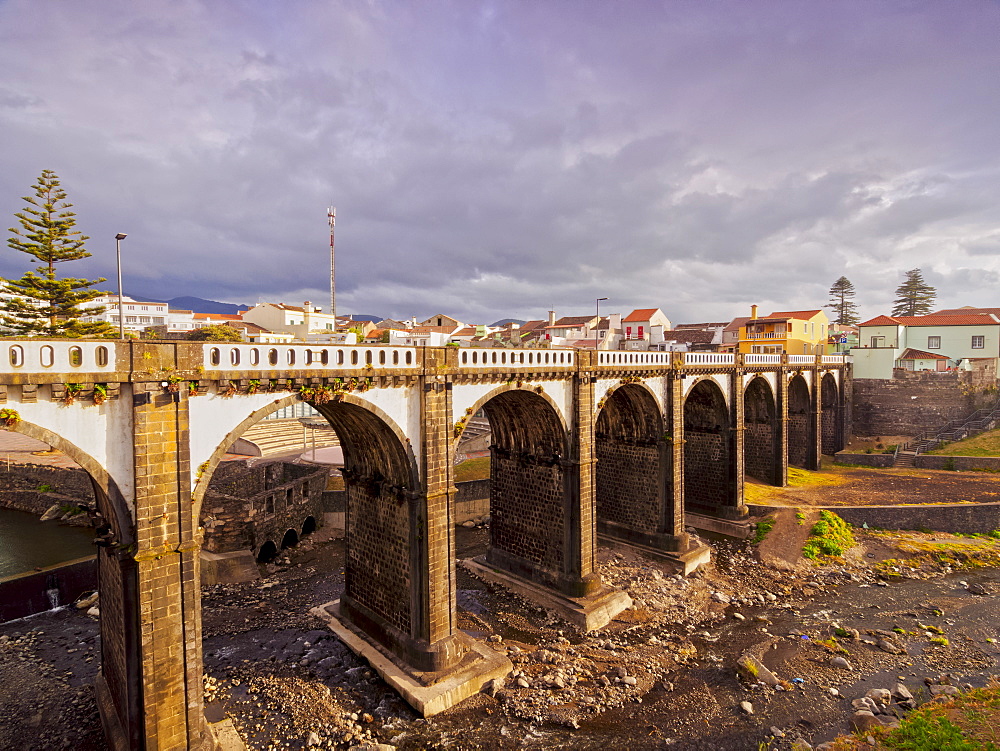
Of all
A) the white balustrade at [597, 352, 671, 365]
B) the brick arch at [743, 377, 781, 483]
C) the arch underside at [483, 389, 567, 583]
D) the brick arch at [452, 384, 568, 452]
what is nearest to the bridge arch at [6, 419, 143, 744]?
the brick arch at [452, 384, 568, 452]

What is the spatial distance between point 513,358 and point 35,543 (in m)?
28.4

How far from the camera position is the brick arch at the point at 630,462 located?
76.4 feet

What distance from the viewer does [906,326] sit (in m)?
49.9

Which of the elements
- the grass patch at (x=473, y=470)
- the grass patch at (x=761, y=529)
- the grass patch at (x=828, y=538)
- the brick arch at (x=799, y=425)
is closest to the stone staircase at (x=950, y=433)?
the brick arch at (x=799, y=425)

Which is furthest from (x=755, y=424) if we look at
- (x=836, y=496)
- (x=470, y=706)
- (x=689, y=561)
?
(x=470, y=706)

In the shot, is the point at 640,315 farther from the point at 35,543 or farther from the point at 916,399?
the point at 35,543

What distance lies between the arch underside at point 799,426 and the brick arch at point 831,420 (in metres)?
5.54

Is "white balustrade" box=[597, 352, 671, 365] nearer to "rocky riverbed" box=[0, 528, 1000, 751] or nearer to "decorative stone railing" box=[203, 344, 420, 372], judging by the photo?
"decorative stone railing" box=[203, 344, 420, 372]

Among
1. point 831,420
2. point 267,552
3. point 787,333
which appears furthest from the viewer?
point 787,333

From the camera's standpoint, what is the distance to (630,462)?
24.5 meters

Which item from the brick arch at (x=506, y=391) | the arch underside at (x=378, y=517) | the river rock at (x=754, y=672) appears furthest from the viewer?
the brick arch at (x=506, y=391)

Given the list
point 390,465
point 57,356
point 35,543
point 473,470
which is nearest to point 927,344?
point 473,470

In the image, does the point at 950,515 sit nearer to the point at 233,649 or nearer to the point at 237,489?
the point at 233,649

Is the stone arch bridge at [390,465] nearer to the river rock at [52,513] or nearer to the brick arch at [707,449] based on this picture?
the brick arch at [707,449]
